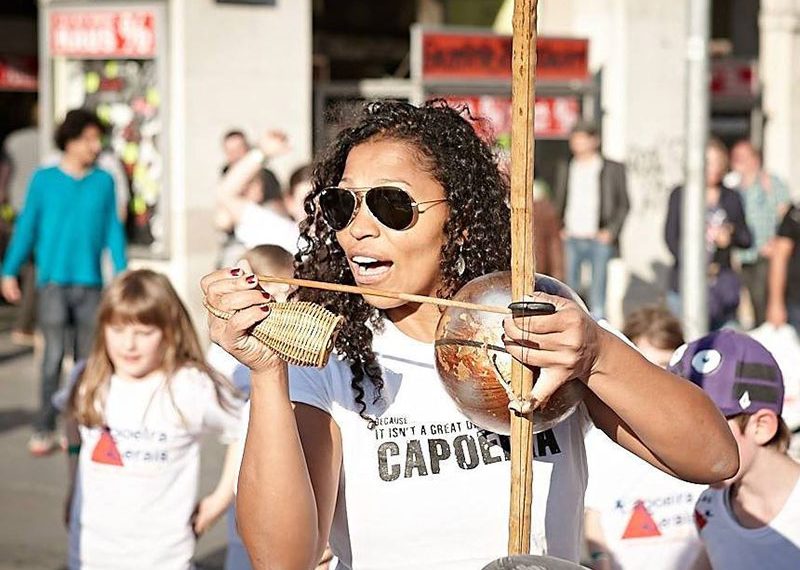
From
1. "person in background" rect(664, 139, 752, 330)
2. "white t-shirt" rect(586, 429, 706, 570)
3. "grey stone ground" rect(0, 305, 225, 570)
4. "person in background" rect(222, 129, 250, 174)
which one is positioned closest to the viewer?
"white t-shirt" rect(586, 429, 706, 570)

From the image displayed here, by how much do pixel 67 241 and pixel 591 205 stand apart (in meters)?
5.12

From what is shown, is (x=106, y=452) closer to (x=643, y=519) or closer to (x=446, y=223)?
(x=643, y=519)

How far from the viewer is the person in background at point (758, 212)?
503 inches

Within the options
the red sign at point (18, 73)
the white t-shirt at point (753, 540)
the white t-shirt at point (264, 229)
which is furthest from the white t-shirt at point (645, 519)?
the red sign at point (18, 73)

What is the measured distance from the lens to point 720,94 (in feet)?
53.5

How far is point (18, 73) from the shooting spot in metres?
16.1

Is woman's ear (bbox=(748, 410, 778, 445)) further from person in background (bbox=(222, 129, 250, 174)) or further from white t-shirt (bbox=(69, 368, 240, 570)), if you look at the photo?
person in background (bbox=(222, 129, 250, 174))

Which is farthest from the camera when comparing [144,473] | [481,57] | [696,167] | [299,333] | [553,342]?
[481,57]


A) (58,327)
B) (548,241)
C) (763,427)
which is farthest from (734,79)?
(763,427)

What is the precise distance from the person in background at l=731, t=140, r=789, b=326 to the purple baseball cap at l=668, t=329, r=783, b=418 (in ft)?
30.5

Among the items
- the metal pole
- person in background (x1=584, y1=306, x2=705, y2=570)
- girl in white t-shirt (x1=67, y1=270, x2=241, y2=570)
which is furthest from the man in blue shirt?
person in background (x1=584, y1=306, x2=705, y2=570)

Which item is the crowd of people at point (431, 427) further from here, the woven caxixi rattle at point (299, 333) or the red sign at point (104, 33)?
the red sign at point (104, 33)

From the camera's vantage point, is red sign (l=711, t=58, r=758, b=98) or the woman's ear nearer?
the woman's ear

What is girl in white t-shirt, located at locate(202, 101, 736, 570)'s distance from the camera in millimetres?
2506
